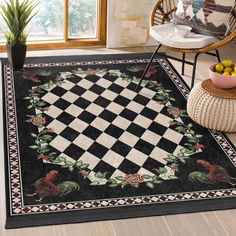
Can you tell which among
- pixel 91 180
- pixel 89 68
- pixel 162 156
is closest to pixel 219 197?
pixel 162 156

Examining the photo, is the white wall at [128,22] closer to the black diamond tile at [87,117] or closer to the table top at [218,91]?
the black diamond tile at [87,117]

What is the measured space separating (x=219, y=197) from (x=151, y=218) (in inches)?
17.7

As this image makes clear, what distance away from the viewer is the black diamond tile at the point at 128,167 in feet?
10.7

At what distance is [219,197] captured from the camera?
3082mm

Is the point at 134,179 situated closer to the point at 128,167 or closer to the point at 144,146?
the point at 128,167

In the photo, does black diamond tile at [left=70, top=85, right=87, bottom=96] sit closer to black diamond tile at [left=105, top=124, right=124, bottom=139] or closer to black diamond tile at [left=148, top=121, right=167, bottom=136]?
black diamond tile at [left=105, top=124, right=124, bottom=139]

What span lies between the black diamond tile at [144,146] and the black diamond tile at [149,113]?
342 mm

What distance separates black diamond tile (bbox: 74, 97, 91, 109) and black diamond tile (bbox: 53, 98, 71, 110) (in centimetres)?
7

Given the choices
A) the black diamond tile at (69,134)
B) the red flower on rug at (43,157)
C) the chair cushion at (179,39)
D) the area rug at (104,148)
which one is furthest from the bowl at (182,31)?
the red flower on rug at (43,157)

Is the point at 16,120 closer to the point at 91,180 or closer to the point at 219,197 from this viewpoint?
the point at 91,180

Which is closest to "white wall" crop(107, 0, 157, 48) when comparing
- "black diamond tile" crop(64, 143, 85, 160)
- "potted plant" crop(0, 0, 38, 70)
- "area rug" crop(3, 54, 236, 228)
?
"area rug" crop(3, 54, 236, 228)

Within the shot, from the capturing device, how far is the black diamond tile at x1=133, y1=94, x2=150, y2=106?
405 cm

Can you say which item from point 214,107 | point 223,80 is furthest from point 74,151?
point 223,80

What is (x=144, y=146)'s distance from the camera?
11.5 ft
